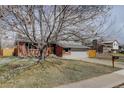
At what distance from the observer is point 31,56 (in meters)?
7.50

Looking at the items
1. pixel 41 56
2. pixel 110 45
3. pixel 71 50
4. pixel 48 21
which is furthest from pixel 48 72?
pixel 110 45

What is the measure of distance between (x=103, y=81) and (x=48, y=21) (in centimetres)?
227

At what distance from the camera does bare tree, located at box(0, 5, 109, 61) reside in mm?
7289

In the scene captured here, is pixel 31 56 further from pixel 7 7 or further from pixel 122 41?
pixel 122 41

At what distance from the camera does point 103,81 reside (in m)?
7.31

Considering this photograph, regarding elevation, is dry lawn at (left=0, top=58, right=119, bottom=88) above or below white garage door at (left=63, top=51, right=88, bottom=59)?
below

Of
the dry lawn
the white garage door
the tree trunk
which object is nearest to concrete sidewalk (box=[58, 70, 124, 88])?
the dry lawn

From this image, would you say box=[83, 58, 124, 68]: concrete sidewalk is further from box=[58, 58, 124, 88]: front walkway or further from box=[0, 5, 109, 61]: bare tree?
box=[0, 5, 109, 61]: bare tree

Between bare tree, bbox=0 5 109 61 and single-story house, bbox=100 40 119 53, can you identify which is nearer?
bare tree, bbox=0 5 109 61

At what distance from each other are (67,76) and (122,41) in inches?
70.9

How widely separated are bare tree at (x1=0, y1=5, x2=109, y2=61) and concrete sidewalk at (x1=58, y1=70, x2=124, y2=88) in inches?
49.6

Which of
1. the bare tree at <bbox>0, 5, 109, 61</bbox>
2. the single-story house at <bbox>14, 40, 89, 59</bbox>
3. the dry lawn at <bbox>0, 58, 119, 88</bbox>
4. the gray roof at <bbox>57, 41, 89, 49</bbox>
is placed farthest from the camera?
the gray roof at <bbox>57, 41, 89, 49</bbox>
